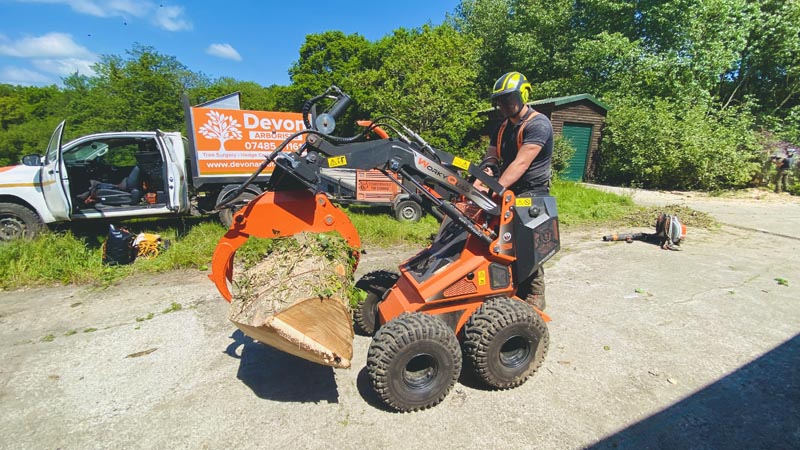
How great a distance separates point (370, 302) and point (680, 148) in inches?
635

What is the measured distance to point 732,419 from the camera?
2.91m

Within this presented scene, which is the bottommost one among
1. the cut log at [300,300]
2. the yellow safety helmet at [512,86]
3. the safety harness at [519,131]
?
the cut log at [300,300]

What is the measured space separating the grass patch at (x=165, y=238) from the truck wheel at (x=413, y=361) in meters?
1.36

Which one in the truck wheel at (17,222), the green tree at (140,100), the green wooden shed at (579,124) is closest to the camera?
the truck wheel at (17,222)

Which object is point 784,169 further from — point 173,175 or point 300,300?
point 173,175

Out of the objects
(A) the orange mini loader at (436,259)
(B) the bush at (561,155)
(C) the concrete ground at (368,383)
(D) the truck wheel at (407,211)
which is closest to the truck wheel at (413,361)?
(A) the orange mini loader at (436,259)

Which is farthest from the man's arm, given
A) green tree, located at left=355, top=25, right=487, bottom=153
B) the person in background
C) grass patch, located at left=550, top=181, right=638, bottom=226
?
the person in background

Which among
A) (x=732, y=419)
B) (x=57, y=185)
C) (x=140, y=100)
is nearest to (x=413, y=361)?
(x=732, y=419)

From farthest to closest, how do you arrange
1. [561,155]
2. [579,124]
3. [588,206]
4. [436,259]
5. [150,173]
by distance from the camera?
[579,124] → [561,155] → [588,206] → [150,173] → [436,259]

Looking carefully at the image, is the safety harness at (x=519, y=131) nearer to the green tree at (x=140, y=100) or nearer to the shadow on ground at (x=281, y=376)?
the shadow on ground at (x=281, y=376)

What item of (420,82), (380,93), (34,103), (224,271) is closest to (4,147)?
(34,103)

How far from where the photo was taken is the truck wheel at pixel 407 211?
9.45 meters

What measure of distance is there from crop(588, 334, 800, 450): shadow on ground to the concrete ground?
0.04 ft

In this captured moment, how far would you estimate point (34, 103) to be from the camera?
46.5 metres
